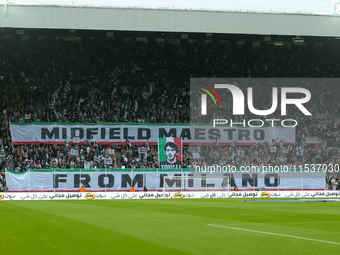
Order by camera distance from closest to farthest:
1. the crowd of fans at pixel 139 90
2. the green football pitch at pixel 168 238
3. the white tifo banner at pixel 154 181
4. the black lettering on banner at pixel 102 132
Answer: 1. the green football pitch at pixel 168 238
2. the white tifo banner at pixel 154 181
3. the crowd of fans at pixel 139 90
4. the black lettering on banner at pixel 102 132

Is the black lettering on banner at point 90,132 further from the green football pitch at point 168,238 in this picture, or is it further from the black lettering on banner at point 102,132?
the green football pitch at point 168,238

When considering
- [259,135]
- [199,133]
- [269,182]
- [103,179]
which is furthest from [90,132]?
[269,182]

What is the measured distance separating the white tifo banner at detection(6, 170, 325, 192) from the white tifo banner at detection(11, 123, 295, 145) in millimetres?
4761

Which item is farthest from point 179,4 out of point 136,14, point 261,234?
point 261,234

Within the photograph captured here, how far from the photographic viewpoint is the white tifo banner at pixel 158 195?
37.7 meters

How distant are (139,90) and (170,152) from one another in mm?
11342

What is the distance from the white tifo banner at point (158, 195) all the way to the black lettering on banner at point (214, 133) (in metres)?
6.53

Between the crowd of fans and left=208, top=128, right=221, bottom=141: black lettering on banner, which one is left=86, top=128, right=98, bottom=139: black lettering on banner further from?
left=208, top=128, right=221, bottom=141: black lettering on banner

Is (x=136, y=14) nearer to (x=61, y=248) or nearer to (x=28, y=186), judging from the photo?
(x=28, y=186)

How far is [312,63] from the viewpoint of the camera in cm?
5603

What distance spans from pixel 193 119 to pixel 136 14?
12.2 meters

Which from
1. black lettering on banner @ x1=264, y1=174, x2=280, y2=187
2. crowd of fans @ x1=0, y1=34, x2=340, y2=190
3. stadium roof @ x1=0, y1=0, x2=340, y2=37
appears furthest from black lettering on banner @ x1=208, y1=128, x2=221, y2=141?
stadium roof @ x1=0, y1=0, x2=340, y2=37

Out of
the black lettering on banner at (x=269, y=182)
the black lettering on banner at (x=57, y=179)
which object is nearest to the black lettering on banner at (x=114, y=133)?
the black lettering on banner at (x=57, y=179)

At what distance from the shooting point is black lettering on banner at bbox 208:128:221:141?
45491mm
